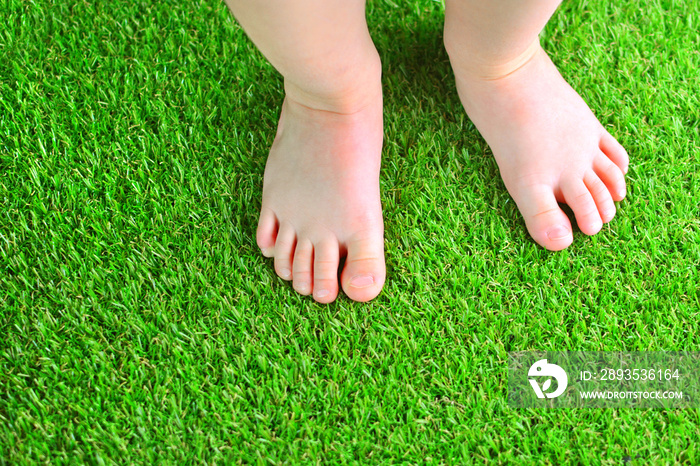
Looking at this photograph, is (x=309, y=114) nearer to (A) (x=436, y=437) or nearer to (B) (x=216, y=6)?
(B) (x=216, y=6)

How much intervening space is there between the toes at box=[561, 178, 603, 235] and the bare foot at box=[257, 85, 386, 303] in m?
0.45

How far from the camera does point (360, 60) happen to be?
105cm

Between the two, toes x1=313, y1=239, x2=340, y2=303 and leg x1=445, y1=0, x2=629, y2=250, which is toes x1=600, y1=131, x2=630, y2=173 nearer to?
leg x1=445, y1=0, x2=629, y2=250

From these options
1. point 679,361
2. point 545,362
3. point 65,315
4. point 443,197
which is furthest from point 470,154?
point 65,315

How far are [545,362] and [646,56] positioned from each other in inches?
37.0

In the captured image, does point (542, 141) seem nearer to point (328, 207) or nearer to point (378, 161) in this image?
point (378, 161)

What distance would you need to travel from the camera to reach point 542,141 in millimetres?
1277

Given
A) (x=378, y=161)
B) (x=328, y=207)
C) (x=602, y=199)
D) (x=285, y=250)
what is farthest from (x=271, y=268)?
(x=602, y=199)

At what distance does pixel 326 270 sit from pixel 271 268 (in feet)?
0.46

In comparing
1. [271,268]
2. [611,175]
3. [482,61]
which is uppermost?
[482,61]

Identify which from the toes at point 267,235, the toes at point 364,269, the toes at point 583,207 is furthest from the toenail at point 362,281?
the toes at point 583,207

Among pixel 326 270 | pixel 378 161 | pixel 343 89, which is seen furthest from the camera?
pixel 378 161

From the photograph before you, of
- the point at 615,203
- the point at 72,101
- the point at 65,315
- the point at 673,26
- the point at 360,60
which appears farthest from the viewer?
the point at 673,26

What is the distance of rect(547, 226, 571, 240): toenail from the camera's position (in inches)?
47.9
